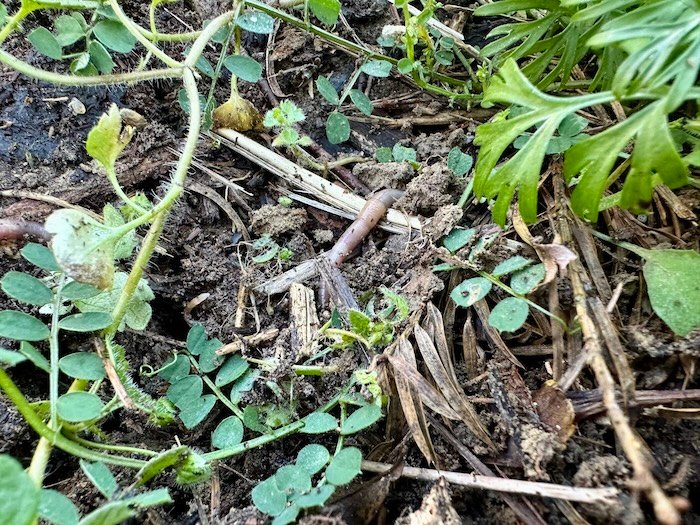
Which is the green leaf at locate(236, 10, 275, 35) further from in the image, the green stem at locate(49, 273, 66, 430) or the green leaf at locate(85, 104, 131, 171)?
the green stem at locate(49, 273, 66, 430)

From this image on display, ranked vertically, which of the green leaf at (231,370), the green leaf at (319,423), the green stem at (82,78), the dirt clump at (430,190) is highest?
the green stem at (82,78)

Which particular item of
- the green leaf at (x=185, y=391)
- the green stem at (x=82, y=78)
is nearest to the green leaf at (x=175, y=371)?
the green leaf at (x=185, y=391)

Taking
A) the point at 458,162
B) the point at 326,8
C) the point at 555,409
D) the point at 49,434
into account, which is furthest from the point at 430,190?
the point at 49,434

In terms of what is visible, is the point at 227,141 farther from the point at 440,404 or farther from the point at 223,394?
the point at 440,404

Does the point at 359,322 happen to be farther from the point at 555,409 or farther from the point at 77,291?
the point at 77,291

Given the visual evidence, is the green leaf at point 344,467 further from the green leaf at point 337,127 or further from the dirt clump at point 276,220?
the green leaf at point 337,127

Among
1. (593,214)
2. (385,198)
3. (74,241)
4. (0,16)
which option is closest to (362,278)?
(385,198)
